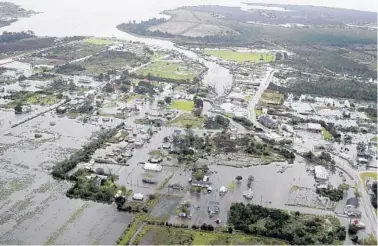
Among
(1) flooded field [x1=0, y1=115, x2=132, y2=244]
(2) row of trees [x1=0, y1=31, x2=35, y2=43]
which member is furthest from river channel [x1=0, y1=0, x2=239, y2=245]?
(2) row of trees [x1=0, y1=31, x2=35, y2=43]

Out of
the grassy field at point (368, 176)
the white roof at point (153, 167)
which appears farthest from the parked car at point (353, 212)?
the white roof at point (153, 167)

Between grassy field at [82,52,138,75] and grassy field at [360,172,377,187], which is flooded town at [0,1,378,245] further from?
grassy field at [82,52,138,75]

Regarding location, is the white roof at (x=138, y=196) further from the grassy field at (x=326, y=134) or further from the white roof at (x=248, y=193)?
the grassy field at (x=326, y=134)

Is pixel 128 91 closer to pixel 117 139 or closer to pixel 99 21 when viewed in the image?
pixel 117 139

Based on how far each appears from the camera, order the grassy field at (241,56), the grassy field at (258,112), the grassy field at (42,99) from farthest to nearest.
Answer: the grassy field at (241,56), the grassy field at (42,99), the grassy field at (258,112)

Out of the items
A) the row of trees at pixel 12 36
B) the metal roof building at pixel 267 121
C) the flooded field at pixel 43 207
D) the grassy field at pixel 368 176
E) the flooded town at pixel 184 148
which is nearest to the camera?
the flooded field at pixel 43 207

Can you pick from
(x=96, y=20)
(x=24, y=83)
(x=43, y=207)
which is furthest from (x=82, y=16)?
(x=43, y=207)
